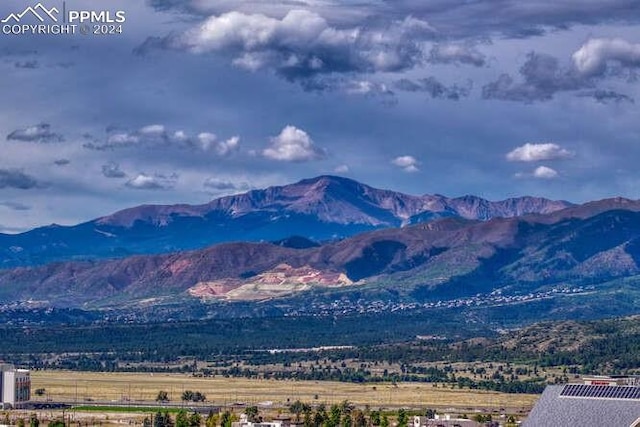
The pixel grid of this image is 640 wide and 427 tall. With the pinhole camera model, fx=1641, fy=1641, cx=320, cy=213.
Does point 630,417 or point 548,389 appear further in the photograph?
point 548,389

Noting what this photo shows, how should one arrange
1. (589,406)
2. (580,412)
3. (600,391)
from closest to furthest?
(580,412), (589,406), (600,391)

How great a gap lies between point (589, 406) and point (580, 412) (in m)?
Answer: 1.26

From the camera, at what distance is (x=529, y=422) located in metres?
194

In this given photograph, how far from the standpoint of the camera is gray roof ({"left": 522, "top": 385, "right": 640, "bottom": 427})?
184000 millimetres

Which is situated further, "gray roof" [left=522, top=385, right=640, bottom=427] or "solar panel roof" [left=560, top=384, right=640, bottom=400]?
"solar panel roof" [left=560, top=384, right=640, bottom=400]

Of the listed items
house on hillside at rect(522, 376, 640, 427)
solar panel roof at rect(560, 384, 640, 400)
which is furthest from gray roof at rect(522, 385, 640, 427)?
solar panel roof at rect(560, 384, 640, 400)

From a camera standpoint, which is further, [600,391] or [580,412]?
[600,391]

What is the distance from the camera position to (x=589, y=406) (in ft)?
622

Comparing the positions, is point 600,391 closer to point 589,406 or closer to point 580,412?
point 589,406

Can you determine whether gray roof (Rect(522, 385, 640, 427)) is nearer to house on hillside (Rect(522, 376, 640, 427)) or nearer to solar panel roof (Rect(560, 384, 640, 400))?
house on hillside (Rect(522, 376, 640, 427))

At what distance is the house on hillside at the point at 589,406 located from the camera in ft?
605

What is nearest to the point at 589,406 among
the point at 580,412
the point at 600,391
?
the point at 580,412

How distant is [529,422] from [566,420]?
5709 millimetres

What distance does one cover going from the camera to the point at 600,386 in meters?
193
